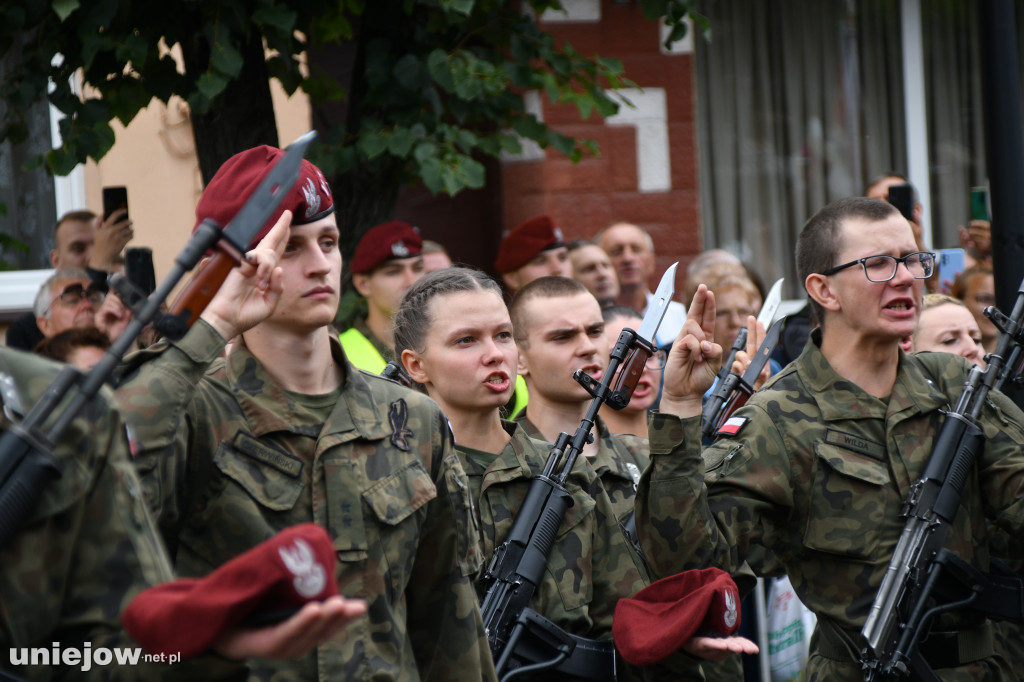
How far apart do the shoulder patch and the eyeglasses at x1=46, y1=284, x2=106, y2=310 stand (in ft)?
9.77

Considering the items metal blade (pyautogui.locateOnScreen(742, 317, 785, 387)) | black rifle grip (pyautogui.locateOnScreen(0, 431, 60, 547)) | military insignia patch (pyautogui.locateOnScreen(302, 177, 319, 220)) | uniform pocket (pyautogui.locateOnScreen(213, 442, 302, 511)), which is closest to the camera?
black rifle grip (pyautogui.locateOnScreen(0, 431, 60, 547))

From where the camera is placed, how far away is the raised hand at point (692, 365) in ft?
10.5

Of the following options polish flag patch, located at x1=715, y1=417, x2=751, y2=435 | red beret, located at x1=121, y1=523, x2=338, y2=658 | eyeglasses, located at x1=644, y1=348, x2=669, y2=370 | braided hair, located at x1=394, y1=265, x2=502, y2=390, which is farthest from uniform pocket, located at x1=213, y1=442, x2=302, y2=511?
eyeglasses, located at x1=644, y1=348, x2=669, y2=370

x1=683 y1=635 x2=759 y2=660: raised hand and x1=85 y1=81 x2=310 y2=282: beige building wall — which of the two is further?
x1=85 y1=81 x2=310 y2=282: beige building wall

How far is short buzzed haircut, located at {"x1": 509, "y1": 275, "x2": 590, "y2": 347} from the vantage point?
4.23 meters

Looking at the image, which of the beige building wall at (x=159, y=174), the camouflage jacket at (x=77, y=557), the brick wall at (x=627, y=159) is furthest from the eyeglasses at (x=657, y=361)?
the camouflage jacket at (x=77, y=557)

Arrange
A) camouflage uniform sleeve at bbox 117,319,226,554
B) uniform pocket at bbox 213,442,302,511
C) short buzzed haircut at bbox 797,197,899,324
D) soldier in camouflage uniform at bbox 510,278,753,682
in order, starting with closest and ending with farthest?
camouflage uniform sleeve at bbox 117,319,226,554, uniform pocket at bbox 213,442,302,511, short buzzed haircut at bbox 797,197,899,324, soldier in camouflage uniform at bbox 510,278,753,682

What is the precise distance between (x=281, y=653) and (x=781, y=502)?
2.15 m

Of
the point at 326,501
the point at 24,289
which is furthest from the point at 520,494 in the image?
the point at 24,289

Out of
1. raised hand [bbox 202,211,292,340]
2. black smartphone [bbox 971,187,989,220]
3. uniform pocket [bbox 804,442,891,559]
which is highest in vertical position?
black smartphone [bbox 971,187,989,220]

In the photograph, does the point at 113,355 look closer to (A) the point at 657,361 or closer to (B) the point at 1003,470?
(B) the point at 1003,470

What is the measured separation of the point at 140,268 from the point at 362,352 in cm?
93

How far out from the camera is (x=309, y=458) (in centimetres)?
254

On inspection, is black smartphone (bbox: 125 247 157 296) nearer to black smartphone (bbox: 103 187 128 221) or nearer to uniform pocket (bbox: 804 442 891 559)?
black smartphone (bbox: 103 187 128 221)
